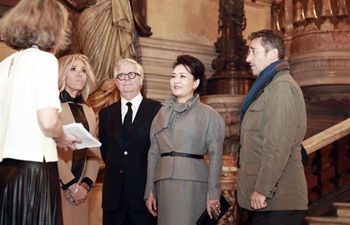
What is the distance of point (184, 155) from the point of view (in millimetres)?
3588

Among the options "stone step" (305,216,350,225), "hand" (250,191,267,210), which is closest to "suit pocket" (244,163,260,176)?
"hand" (250,191,267,210)

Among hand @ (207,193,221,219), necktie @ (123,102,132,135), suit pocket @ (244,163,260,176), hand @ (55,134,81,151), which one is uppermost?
necktie @ (123,102,132,135)

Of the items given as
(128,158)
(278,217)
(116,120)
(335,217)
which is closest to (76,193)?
(128,158)

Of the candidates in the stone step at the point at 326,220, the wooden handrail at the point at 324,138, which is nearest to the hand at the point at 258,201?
the stone step at the point at 326,220

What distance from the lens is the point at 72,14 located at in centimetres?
657

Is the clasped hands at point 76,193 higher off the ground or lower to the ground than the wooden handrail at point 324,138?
lower

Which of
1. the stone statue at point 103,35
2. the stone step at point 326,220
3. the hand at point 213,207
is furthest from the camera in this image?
the stone statue at point 103,35

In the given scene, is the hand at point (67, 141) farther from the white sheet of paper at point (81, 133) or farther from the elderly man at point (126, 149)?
the elderly man at point (126, 149)

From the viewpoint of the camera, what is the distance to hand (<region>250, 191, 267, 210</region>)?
10.3 ft

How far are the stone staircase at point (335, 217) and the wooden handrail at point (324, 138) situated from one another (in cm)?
62

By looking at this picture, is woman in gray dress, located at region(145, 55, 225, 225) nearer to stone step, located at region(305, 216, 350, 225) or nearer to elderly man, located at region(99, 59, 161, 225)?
elderly man, located at region(99, 59, 161, 225)

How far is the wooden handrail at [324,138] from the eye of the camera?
5762 mm

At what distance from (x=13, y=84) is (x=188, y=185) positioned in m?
1.35

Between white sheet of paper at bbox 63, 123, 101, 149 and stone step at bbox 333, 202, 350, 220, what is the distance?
3.10 meters
